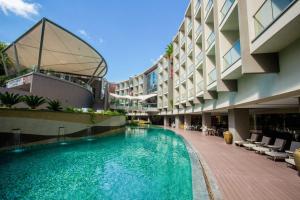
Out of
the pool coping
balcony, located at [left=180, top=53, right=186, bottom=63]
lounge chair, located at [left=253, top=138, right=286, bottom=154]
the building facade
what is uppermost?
balcony, located at [left=180, top=53, right=186, bottom=63]

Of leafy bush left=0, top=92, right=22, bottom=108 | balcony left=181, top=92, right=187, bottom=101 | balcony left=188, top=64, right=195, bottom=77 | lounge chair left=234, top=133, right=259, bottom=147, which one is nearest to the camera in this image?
lounge chair left=234, top=133, right=259, bottom=147

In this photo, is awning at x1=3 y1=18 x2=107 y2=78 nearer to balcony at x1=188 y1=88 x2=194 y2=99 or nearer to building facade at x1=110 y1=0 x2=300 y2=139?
balcony at x1=188 y1=88 x2=194 y2=99

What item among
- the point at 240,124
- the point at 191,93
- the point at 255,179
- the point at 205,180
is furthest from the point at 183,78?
the point at 205,180

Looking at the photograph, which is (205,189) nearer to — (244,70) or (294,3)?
(244,70)

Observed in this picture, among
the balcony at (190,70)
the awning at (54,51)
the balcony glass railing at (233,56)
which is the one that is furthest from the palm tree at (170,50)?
the balcony glass railing at (233,56)

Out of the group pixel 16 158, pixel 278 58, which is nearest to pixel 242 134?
pixel 278 58

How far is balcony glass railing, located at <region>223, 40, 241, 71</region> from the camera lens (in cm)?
1022

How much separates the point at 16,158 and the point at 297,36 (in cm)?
1519

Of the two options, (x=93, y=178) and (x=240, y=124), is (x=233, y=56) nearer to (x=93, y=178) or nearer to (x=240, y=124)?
(x=240, y=124)

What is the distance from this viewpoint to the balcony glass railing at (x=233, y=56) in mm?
10218

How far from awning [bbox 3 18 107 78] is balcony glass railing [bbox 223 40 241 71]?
18637 millimetres

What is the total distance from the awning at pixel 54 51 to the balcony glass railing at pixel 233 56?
61.1ft

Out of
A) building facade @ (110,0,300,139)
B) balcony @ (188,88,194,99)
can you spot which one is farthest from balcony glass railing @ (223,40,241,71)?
balcony @ (188,88,194,99)

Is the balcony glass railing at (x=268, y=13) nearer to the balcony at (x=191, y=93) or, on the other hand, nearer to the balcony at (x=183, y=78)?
the balcony at (x=191, y=93)
